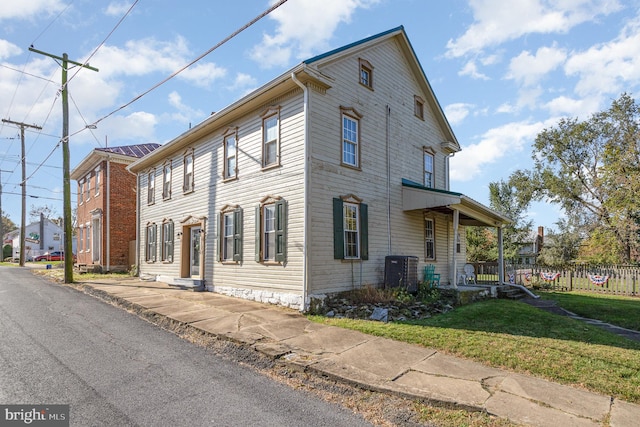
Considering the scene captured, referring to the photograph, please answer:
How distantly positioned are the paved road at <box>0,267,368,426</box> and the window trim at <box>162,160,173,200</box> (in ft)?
31.5

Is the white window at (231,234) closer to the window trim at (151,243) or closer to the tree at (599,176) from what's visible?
the window trim at (151,243)

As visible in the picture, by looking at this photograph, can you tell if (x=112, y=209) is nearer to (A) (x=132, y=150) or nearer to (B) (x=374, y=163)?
(A) (x=132, y=150)

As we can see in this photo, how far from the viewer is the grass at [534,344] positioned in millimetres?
4934

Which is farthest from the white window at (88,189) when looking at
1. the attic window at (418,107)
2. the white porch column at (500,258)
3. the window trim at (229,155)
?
the white porch column at (500,258)

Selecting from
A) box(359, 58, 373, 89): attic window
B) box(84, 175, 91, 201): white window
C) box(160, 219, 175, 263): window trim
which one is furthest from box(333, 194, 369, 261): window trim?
box(84, 175, 91, 201): white window

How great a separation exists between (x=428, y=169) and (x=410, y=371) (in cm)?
1178

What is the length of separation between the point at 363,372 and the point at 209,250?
969cm

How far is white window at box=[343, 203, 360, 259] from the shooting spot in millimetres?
10742

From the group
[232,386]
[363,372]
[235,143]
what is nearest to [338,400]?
[363,372]

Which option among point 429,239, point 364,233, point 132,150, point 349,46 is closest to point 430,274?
point 429,239

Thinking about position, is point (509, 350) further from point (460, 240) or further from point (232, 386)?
point (460, 240)

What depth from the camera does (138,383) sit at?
473 cm

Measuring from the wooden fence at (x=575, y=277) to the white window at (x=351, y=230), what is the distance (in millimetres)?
9719

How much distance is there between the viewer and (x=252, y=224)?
450 inches
